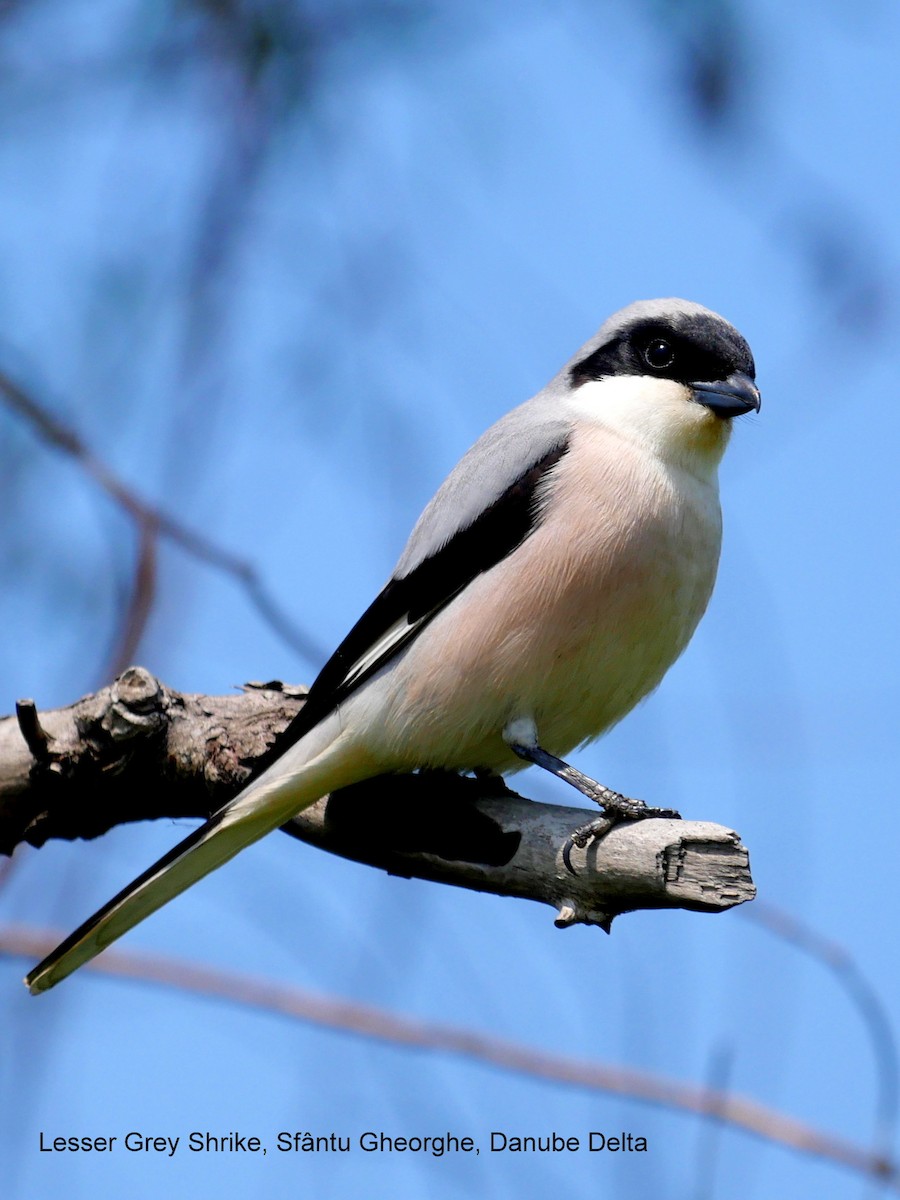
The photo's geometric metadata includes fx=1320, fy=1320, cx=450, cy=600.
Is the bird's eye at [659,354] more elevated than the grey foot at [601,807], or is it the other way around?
the bird's eye at [659,354]

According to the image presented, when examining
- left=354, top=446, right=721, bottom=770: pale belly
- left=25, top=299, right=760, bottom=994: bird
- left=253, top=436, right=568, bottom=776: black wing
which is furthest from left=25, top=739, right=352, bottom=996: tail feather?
left=354, top=446, right=721, bottom=770: pale belly

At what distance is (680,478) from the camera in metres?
3.94

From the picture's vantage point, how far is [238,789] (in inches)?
149

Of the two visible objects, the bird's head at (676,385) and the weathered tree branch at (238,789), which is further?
the bird's head at (676,385)

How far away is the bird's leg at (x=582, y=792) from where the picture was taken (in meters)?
3.14

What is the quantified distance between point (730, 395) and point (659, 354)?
30 centimetres

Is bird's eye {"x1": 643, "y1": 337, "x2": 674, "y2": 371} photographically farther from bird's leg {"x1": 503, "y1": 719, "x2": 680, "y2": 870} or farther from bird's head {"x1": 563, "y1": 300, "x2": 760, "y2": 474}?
bird's leg {"x1": 503, "y1": 719, "x2": 680, "y2": 870}

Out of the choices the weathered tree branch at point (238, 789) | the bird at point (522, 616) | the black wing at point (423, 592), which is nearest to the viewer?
the weathered tree branch at point (238, 789)

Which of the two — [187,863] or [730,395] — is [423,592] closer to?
[187,863]

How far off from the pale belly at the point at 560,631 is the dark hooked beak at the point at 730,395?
0.36 m

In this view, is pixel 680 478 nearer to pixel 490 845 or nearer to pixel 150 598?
pixel 490 845

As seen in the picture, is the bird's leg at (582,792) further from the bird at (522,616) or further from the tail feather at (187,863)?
the tail feather at (187,863)

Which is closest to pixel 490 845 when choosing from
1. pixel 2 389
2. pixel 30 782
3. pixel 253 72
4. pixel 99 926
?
pixel 99 926

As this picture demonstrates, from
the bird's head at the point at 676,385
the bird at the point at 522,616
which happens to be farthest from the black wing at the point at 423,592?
the bird's head at the point at 676,385
